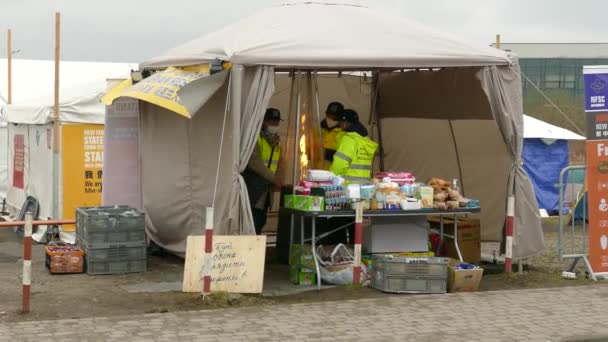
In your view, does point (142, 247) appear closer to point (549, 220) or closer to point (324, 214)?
point (324, 214)

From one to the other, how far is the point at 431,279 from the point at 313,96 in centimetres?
326

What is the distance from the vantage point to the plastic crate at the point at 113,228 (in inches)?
444

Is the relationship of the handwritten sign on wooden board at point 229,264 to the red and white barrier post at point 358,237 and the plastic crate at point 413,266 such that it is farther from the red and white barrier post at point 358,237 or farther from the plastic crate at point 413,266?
the plastic crate at point 413,266

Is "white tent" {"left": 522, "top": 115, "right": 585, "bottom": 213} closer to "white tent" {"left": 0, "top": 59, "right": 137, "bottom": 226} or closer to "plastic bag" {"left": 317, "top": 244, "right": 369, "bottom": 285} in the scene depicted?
"white tent" {"left": 0, "top": 59, "right": 137, "bottom": 226}

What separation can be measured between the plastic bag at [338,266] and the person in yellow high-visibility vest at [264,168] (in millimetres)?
1331

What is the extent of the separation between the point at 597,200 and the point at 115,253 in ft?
18.6

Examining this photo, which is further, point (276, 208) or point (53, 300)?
point (276, 208)

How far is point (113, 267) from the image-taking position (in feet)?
37.3

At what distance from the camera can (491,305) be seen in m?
9.48

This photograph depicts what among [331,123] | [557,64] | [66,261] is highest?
[557,64]

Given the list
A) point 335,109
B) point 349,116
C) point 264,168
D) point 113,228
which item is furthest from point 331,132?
point 113,228

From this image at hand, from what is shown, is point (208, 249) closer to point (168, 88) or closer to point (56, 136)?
point (168, 88)

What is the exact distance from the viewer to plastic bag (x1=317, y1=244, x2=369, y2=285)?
419 inches

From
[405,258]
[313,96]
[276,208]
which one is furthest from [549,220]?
[405,258]
